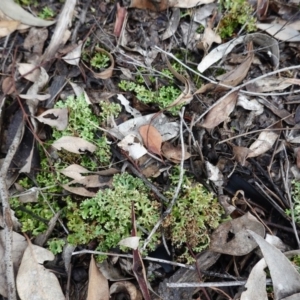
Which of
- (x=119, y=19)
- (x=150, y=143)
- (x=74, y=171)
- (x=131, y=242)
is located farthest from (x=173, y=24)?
Answer: (x=131, y=242)

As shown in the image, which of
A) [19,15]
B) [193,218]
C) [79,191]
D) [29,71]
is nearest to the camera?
[193,218]

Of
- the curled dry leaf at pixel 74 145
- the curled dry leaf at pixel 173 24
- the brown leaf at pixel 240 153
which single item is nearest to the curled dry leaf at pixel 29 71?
the curled dry leaf at pixel 74 145

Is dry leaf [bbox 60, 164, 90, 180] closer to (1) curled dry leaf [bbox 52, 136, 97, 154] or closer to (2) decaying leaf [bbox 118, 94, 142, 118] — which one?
(1) curled dry leaf [bbox 52, 136, 97, 154]

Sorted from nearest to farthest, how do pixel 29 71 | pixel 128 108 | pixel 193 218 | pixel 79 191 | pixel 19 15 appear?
pixel 193 218 → pixel 79 191 → pixel 128 108 → pixel 29 71 → pixel 19 15

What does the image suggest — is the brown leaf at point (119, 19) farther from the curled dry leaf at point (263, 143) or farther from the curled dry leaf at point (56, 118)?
the curled dry leaf at point (263, 143)

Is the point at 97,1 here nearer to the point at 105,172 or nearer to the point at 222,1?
the point at 222,1

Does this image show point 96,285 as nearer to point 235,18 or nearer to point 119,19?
point 119,19

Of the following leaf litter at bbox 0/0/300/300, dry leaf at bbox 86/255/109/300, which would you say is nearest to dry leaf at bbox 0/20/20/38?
leaf litter at bbox 0/0/300/300
